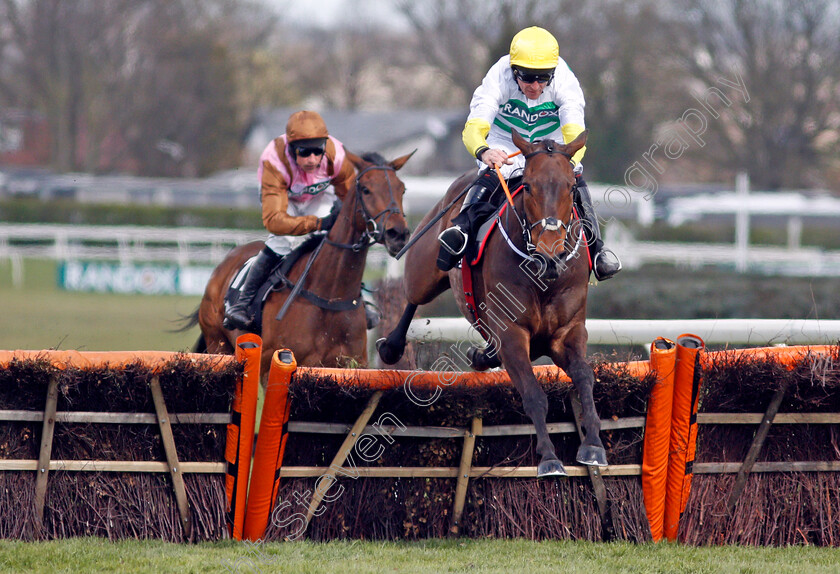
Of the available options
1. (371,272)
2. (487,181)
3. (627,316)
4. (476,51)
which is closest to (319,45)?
(476,51)

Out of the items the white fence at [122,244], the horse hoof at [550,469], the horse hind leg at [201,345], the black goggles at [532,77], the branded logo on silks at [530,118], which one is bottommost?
the horse hoof at [550,469]

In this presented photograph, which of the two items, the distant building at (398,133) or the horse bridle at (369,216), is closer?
the horse bridle at (369,216)

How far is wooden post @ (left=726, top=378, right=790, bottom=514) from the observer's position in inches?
169

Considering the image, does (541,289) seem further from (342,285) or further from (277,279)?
(277,279)

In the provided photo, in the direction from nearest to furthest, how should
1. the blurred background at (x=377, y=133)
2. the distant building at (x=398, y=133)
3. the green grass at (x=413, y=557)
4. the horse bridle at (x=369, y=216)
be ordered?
the green grass at (x=413, y=557), the horse bridle at (x=369, y=216), the blurred background at (x=377, y=133), the distant building at (x=398, y=133)

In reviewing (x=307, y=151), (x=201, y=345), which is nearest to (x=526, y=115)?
(x=307, y=151)

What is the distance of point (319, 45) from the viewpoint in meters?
46.6

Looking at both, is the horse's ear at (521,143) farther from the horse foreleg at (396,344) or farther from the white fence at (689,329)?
the white fence at (689,329)

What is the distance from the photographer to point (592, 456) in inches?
150

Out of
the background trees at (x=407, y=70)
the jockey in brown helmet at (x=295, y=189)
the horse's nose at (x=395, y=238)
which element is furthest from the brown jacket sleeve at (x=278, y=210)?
the background trees at (x=407, y=70)

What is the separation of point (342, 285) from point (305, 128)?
0.97m

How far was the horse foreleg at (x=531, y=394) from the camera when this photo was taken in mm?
3801

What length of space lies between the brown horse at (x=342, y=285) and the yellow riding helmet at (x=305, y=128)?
251 millimetres

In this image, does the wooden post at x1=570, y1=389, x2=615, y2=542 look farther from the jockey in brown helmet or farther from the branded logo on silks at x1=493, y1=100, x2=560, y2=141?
the jockey in brown helmet
